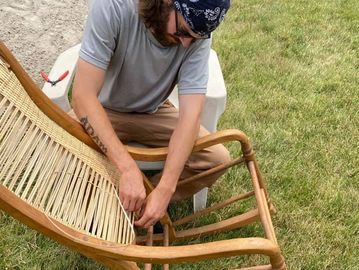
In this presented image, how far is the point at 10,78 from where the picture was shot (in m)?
1.63

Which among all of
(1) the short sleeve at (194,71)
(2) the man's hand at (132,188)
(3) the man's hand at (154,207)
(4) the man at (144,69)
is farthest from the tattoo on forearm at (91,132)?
(1) the short sleeve at (194,71)

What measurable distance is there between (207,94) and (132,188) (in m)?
0.60

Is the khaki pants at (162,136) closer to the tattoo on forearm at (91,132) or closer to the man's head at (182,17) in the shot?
the tattoo on forearm at (91,132)

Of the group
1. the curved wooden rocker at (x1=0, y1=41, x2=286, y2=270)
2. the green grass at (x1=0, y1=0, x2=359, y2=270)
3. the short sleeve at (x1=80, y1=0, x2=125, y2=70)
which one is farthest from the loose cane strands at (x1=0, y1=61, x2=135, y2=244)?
the green grass at (x1=0, y1=0, x2=359, y2=270)

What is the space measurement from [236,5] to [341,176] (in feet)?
7.09

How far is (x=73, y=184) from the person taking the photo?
68.1 inches

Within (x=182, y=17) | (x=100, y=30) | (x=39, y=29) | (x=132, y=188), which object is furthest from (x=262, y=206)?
(x=39, y=29)

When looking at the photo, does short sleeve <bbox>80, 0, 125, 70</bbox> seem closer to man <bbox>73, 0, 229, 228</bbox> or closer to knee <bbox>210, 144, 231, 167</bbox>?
man <bbox>73, 0, 229, 228</bbox>

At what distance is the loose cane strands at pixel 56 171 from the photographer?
1.57m

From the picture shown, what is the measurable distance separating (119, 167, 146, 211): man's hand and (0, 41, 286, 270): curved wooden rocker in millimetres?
54

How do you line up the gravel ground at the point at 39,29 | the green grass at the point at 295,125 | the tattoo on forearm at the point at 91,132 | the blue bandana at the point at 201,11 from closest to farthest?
the blue bandana at the point at 201,11 < the tattoo on forearm at the point at 91,132 < the green grass at the point at 295,125 < the gravel ground at the point at 39,29

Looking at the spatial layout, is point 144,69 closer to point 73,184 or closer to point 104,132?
point 104,132

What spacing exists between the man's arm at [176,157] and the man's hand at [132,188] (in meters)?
0.03

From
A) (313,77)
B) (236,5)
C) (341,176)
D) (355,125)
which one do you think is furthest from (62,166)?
(236,5)
